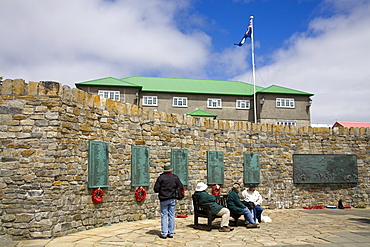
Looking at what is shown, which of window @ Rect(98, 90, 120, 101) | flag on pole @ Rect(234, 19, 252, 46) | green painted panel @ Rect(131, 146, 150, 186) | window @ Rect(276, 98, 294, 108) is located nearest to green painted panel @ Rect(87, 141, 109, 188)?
green painted panel @ Rect(131, 146, 150, 186)

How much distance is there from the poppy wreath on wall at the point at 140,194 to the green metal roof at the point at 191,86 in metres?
21.6

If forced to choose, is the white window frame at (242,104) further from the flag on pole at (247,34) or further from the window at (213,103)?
the flag on pole at (247,34)

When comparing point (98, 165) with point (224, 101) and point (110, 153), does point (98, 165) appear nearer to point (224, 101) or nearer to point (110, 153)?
point (110, 153)

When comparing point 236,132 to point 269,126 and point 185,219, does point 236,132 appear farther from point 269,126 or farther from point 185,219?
point 185,219

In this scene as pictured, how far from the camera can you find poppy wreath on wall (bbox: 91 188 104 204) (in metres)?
7.82

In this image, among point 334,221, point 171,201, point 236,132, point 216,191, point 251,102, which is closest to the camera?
point 171,201

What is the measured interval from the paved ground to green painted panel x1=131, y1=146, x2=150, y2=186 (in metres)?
1.04

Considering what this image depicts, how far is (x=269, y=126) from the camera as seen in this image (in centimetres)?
1266

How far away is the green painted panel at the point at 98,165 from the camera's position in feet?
25.6

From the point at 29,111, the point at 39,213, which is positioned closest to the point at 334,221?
the point at 39,213

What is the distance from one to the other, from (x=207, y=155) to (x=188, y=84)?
2247 cm

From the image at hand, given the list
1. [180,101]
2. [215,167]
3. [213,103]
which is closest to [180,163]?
[215,167]

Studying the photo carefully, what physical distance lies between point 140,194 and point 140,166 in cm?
73

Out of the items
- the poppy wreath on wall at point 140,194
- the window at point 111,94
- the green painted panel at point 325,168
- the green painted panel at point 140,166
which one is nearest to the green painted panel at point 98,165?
the green painted panel at point 140,166
